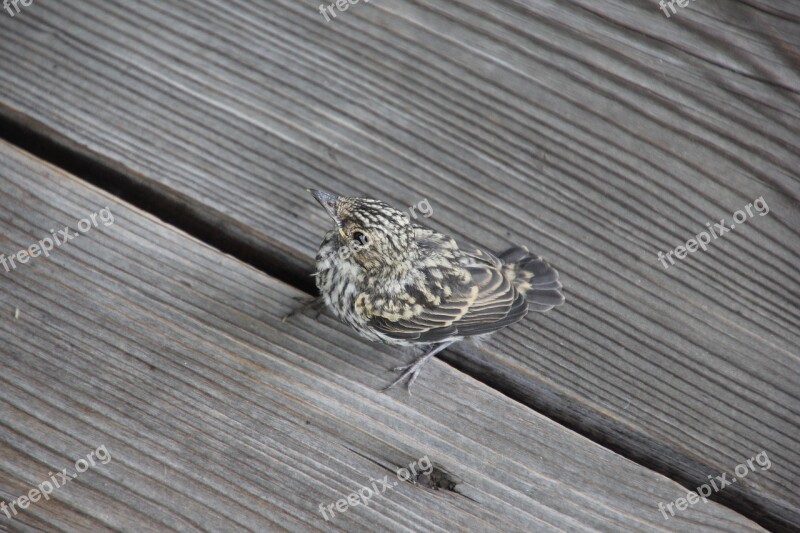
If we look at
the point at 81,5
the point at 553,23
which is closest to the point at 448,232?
the point at 553,23

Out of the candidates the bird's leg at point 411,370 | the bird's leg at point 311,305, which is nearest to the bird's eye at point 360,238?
the bird's leg at point 311,305

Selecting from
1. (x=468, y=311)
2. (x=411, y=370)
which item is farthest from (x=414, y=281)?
(x=411, y=370)

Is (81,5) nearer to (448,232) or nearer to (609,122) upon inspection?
(448,232)

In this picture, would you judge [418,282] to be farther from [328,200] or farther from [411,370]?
[328,200]

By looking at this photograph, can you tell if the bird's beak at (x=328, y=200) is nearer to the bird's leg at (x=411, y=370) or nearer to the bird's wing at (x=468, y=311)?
the bird's wing at (x=468, y=311)

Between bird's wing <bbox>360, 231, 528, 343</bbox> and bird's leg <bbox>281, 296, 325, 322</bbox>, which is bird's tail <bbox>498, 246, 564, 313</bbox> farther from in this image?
bird's leg <bbox>281, 296, 325, 322</bbox>
